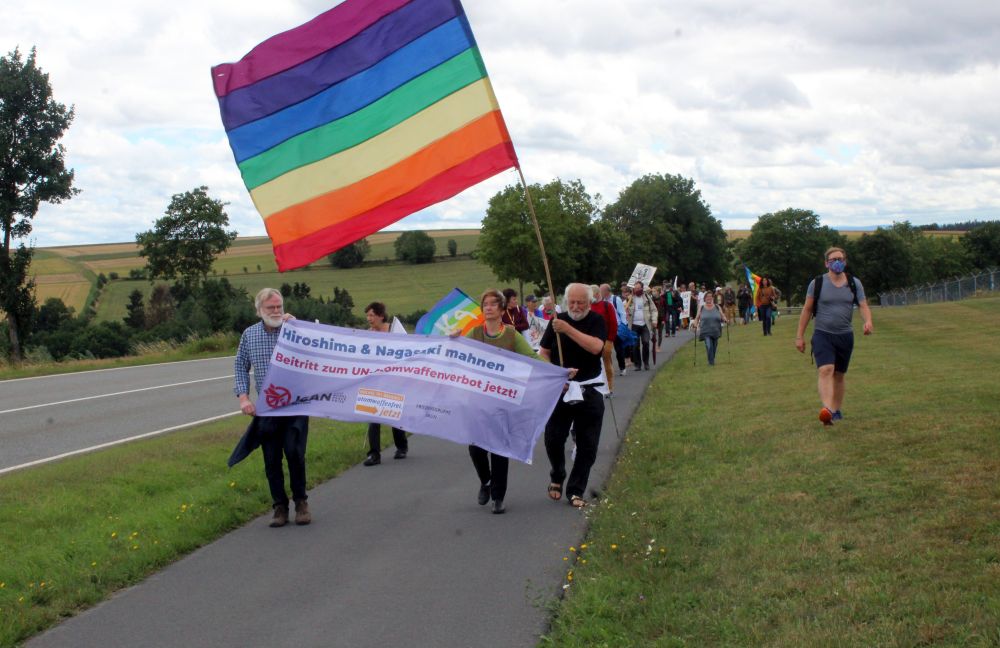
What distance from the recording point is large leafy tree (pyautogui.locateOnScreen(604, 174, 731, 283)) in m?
100

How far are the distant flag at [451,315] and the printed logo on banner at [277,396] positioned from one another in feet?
16.3

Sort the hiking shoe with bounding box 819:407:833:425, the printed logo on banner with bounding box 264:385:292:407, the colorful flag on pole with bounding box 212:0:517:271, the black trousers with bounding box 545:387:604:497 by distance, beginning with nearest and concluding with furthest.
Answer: the colorful flag on pole with bounding box 212:0:517:271, the printed logo on banner with bounding box 264:385:292:407, the black trousers with bounding box 545:387:604:497, the hiking shoe with bounding box 819:407:833:425

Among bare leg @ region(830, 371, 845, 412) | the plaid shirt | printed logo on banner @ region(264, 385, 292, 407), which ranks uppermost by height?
the plaid shirt

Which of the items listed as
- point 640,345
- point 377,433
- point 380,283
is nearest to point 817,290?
point 377,433

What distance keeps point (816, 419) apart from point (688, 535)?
534 centimetres

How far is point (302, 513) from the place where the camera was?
8.48 m

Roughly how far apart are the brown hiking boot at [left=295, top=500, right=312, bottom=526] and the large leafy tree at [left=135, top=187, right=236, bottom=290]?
2153 inches

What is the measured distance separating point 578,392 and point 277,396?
247 centimetres

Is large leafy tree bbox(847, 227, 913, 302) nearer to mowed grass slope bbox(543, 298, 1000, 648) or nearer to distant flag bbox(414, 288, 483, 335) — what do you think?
mowed grass slope bbox(543, 298, 1000, 648)

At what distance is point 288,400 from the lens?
27.7ft

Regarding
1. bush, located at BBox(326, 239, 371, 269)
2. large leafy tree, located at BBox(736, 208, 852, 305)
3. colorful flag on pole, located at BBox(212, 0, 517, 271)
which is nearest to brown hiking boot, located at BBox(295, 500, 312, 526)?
colorful flag on pole, located at BBox(212, 0, 517, 271)

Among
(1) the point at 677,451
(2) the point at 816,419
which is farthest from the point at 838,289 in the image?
(1) the point at 677,451

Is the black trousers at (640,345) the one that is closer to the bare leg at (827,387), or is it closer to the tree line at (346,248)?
the bare leg at (827,387)

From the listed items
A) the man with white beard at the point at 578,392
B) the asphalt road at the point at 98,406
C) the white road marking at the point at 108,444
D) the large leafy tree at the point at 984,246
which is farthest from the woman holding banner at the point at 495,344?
the large leafy tree at the point at 984,246
